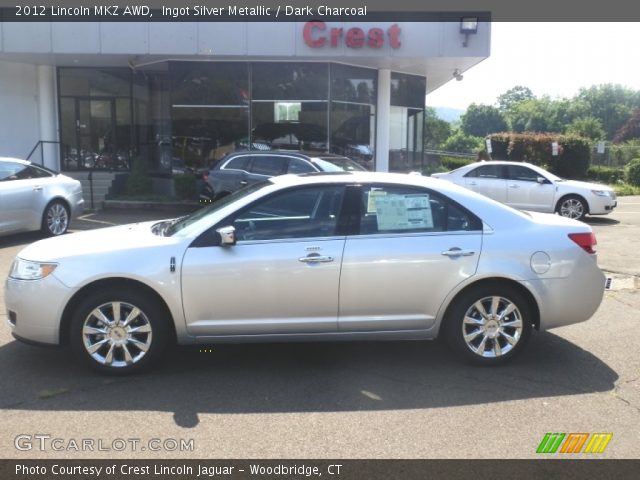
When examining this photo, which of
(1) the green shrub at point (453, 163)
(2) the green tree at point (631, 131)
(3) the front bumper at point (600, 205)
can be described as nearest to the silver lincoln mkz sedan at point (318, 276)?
(3) the front bumper at point (600, 205)

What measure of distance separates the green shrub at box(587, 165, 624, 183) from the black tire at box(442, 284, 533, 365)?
86.7ft

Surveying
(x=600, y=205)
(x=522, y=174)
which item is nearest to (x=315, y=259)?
(x=522, y=174)

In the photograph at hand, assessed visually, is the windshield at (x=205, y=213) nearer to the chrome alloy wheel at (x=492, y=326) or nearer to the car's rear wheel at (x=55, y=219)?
the chrome alloy wheel at (x=492, y=326)

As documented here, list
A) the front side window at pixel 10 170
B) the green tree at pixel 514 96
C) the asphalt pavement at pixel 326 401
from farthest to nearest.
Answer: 1. the green tree at pixel 514 96
2. the front side window at pixel 10 170
3. the asphalt pavement at pixel 326 401

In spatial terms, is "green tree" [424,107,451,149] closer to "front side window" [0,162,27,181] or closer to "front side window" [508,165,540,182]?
"front side window" [508,165,540,182]

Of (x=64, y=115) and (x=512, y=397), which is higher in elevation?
(x=64, y=115)

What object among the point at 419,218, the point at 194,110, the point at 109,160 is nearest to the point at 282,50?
the point at 194,110

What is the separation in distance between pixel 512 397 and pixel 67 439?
2998 mm

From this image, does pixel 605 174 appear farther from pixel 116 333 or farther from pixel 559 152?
pixel 116 333

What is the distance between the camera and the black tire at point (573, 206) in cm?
1434

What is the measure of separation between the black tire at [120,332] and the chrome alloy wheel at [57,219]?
728 cm

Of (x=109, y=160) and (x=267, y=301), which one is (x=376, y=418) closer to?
(x=267, y=301)

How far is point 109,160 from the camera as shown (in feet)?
65.4

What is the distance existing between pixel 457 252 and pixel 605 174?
1063 inches
